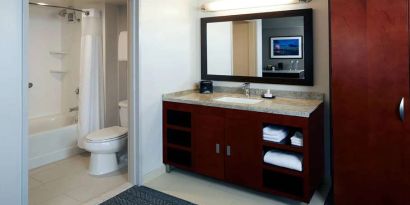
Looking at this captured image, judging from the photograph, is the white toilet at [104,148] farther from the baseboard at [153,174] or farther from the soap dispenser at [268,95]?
the soap dispenser at [268,95]

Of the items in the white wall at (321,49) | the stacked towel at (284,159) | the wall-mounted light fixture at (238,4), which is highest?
the wall-mounted light fixture at (238,4)

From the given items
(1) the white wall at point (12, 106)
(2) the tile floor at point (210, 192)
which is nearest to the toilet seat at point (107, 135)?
(2) the tile floor at point (210, 192)

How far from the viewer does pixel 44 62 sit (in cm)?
392

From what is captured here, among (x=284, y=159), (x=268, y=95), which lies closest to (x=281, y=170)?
(x=284, y=159)

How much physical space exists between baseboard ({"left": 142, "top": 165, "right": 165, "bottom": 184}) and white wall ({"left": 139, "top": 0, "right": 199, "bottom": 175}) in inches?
1.2

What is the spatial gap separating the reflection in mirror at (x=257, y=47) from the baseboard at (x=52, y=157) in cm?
196

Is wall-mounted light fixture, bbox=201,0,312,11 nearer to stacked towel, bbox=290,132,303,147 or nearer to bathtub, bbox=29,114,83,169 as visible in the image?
stacked towel, bbox=290,132,303,147

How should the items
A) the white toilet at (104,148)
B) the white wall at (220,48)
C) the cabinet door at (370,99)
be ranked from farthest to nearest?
A: the white wall at (220,48)
the white toilet at (104,148)
the cabinet door at (370,99)

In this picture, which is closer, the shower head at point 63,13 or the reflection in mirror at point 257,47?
the reflection in mirror at point 257,47

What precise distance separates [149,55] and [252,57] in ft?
3.50

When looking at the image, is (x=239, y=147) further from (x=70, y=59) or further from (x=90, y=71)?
(x=70, y=59)

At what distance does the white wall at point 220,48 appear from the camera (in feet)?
10.1

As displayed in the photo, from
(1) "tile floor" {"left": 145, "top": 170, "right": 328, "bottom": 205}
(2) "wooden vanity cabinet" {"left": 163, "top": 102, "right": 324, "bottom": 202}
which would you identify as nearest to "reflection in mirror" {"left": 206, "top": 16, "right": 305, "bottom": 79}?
(2) "wooden vanity cabinet" {"left": 163, "top": 102, "right": 324, "bottom": 202}

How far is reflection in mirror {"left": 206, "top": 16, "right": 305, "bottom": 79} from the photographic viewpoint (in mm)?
2664
